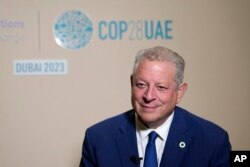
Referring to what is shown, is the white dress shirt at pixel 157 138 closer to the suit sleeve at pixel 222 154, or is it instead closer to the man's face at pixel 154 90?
the man's face at pixel 154 90

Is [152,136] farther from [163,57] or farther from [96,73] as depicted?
[96,73]

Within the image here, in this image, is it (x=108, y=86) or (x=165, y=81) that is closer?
(x=165, y=81)

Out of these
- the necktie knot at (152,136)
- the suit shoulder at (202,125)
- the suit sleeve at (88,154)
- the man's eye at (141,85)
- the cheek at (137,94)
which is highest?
the man's eye at (141,85)

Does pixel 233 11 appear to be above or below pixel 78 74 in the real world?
above

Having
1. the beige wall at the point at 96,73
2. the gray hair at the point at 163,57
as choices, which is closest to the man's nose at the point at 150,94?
the gray hair at the point at 163,57

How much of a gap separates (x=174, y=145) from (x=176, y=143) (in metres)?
0.01

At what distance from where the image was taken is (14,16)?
217 centimetres

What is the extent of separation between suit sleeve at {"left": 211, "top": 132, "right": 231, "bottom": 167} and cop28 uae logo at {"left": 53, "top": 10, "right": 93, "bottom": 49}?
3.57 ft

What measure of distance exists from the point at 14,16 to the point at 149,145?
47.8 inches

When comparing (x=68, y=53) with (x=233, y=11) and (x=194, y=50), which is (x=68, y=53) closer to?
(x=194, y=50)

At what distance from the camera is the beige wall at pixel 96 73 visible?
2.20 metres

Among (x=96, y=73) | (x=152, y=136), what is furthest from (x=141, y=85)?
(x=96, y=73)

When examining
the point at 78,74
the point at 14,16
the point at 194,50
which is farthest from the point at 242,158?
the point at 14,16

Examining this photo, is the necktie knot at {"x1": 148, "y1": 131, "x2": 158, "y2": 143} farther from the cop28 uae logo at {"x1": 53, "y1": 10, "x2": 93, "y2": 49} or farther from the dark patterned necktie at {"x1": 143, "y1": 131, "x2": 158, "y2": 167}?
the cop28 uae logo at {"x1": 53, "y1": 10, "x2": 93, "y2": 49}
